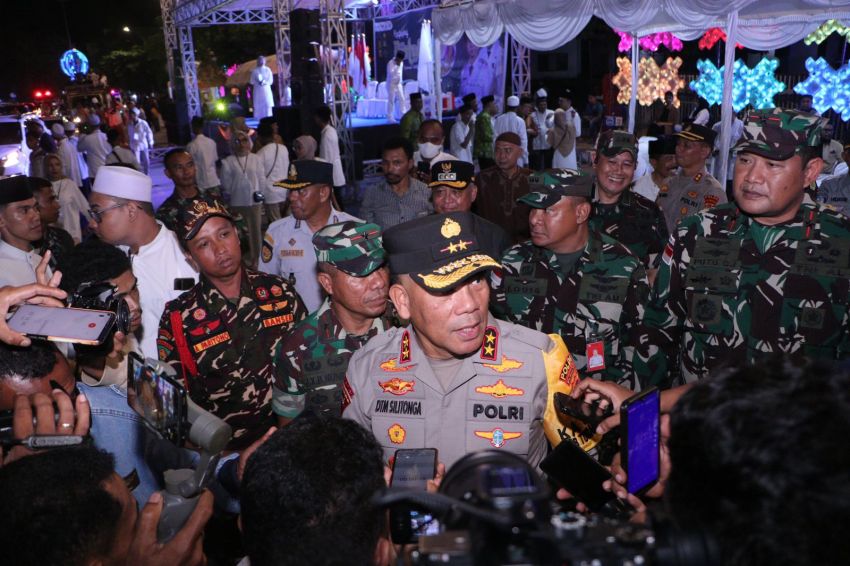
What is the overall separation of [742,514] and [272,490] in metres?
0.98

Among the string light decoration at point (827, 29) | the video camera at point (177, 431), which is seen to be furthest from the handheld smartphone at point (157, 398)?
Answer: the string light decoration at point (827, 29)

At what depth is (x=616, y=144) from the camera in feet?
16.9

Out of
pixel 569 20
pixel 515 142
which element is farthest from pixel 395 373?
pixel 569 20

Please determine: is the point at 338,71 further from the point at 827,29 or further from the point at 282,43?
the point at 827,29

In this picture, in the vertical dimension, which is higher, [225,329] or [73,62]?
[73,62]

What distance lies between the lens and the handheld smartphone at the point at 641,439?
181 centimetres

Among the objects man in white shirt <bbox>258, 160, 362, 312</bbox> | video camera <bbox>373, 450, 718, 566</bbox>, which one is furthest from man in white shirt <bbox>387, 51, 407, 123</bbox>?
video camera <bbox>373, 450, 718, 566</bbox>

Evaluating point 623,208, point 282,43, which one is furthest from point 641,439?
point 282,43

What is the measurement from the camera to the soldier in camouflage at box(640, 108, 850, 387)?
10.4 ft

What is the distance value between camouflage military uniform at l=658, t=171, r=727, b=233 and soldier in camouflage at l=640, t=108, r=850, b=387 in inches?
101

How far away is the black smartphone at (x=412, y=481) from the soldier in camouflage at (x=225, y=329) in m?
1.43

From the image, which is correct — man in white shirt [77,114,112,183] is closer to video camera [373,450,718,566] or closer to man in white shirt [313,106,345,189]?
man in white shirt [313,106,345,189]

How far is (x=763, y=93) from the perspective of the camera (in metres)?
11.1

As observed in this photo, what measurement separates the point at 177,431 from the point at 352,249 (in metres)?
1.38
